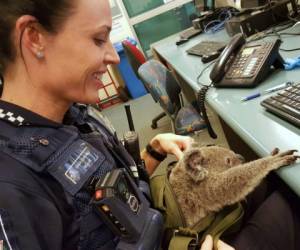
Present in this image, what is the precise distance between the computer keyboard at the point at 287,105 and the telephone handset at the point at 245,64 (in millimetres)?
225

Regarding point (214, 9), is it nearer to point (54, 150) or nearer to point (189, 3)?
point (189, 3)

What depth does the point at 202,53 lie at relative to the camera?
1.93m

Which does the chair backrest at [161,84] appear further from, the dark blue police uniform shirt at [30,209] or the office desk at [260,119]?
the dark blue police uniform shirt at [30,209]

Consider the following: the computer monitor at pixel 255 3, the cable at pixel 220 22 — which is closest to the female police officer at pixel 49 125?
the computer monitor at pixel 255 3

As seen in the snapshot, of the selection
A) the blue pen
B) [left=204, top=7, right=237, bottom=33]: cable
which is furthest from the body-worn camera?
[left=204, top=7, right=237, bottom=33]: cable

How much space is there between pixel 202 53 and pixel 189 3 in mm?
2785

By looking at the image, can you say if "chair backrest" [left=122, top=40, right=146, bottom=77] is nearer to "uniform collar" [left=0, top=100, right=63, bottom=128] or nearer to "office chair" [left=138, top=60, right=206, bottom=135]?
"office chair" [left=138, top=60, right=206, bottom=135]

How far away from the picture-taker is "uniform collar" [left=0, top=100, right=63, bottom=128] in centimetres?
71

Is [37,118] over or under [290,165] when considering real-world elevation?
over

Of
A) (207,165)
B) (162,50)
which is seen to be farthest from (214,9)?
(207,165)

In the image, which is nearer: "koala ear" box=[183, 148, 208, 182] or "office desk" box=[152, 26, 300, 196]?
"office desk" box=[152, 26, 300, 196]

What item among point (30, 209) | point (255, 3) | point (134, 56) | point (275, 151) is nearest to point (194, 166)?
point (275, 151)

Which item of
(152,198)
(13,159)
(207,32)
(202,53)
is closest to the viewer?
(13,159)

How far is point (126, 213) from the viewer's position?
722 millimetres
